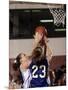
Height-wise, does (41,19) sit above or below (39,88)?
above

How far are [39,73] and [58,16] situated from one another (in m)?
0.40

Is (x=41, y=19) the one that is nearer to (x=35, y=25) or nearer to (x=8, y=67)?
(x=35, y=25)

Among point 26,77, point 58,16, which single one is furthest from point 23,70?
point 58,16

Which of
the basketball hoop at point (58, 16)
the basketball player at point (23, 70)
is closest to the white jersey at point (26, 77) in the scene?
the basketball player at point (23, 70)


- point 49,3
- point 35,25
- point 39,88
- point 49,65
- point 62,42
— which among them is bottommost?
point 39,88

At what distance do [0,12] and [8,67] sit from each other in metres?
0.35

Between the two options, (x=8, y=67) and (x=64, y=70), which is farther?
(x=64, y=70)

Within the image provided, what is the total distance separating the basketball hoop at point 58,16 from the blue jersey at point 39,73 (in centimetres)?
27

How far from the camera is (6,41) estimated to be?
1797 mm

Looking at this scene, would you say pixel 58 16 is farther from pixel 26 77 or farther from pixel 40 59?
pixel 26 77

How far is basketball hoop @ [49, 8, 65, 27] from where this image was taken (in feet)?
6.23

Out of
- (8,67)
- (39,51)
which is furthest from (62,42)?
(8,67)

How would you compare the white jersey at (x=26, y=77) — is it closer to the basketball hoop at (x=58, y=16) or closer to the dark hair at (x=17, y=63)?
the dark hair at (x=17, y=63)

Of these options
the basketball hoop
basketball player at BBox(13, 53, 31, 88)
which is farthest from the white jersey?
the basketball hoop
